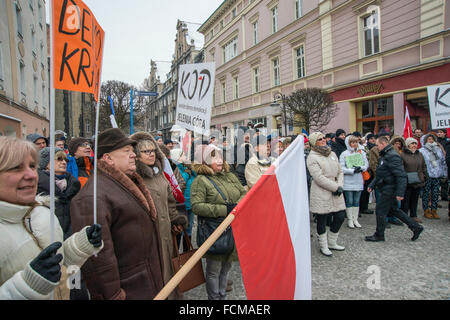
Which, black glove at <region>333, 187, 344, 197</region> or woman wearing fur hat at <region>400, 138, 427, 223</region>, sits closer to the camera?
black glove at <region>333, 187, 344, 197</region>

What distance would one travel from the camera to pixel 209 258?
9.16 ft

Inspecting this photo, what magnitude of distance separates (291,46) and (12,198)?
1946cm

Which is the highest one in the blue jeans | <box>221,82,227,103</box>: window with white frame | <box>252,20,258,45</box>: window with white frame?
<box>252,20,258,45</box>: window with white frame

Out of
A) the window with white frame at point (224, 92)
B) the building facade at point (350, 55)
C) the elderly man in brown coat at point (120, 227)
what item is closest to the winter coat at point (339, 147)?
the elderly man in brown coat at point (120, 227)

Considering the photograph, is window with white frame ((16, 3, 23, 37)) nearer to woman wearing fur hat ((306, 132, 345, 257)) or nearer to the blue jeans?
woman wearing fur hat ((306, 132, 345, 257))

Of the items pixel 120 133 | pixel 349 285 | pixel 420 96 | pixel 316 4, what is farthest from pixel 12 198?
pixel 316 4

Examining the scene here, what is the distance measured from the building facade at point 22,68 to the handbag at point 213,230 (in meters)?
9.36

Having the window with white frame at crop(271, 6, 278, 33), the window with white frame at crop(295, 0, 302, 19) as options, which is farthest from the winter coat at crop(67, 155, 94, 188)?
the window with white frame at crop(271, 6, 278, 33)

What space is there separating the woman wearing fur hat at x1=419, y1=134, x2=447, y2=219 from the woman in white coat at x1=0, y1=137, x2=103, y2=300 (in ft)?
23.0

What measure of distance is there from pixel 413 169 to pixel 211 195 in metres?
4.95

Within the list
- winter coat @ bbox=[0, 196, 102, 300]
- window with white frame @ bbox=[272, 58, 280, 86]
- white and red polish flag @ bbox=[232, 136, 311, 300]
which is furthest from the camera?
window with white frame @ bbox=[272, 58, 280, 86]

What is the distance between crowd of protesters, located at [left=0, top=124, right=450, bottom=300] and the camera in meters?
1.19

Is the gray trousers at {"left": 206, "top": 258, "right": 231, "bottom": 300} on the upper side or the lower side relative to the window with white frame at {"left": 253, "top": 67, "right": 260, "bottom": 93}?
lower

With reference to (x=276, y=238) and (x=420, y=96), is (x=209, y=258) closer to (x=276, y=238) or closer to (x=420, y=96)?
(x=276, y=238)
